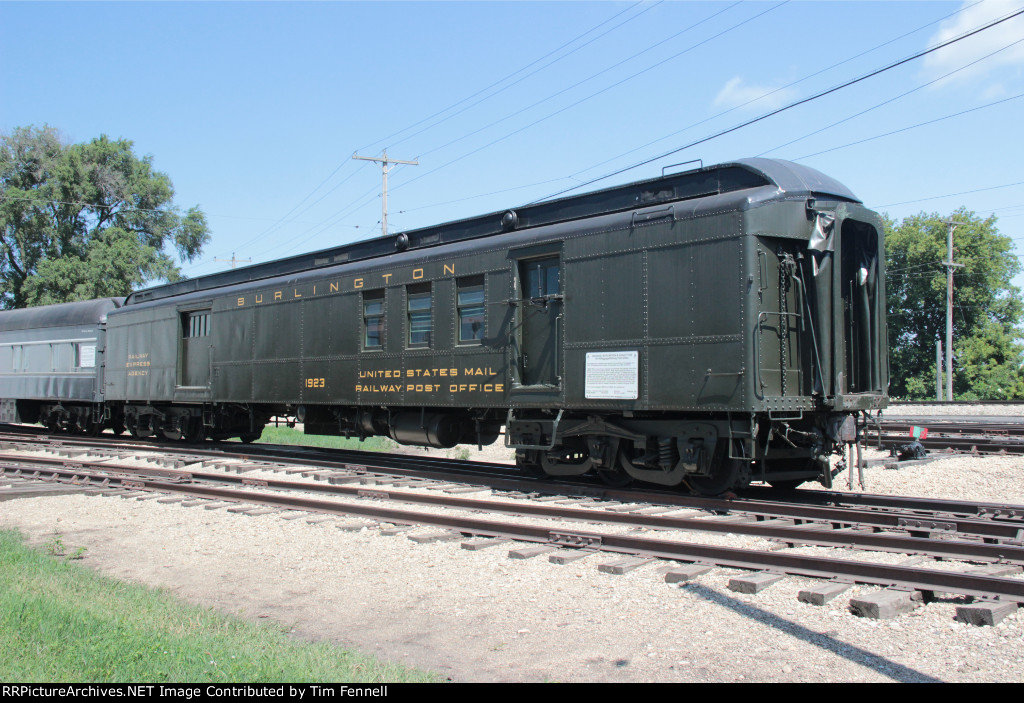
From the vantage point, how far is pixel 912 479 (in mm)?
11953

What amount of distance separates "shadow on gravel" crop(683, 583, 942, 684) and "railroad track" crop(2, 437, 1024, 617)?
0.40 meters

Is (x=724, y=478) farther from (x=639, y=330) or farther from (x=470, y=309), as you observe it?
(x=470, y=309)

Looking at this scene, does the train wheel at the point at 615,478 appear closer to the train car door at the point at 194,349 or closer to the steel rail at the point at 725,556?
the steel rail at the point at 725,556

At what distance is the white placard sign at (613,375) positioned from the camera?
898 cm

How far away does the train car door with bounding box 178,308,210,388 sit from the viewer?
1647 cm

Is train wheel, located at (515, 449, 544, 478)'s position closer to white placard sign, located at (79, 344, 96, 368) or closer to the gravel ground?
the gravel ground

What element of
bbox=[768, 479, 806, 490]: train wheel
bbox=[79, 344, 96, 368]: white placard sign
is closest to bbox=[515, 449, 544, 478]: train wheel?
bbox=[768, 479, 806, 490]: train wheel

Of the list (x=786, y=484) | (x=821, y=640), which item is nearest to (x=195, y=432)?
(x=786, y=484)

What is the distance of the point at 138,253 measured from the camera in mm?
42406

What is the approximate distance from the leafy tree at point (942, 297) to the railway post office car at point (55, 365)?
4923 centimetres

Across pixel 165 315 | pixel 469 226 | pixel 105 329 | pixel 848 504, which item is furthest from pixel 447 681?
pixel 105 329

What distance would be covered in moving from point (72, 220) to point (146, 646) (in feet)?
150
